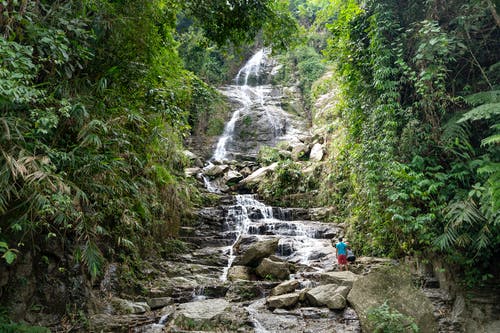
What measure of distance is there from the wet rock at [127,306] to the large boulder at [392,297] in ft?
11.8

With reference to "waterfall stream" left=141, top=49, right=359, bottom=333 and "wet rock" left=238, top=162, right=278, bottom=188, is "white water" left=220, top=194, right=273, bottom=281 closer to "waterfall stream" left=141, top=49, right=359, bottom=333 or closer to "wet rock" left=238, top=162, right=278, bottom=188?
"waterfall stream" left=141, top=49, right=359, bottom=333

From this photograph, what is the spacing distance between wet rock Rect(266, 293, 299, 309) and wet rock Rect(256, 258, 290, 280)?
134cm

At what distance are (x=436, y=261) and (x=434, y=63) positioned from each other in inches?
139

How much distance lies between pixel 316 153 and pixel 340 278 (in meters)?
8.61

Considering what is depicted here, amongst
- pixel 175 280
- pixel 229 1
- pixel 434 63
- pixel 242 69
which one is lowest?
pixel 175 280

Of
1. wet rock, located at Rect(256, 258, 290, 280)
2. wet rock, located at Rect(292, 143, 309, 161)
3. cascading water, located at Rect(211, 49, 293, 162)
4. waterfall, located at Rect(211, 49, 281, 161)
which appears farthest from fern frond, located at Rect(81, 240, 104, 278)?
waterfall, located at Rect(211, 49, 281, 161)

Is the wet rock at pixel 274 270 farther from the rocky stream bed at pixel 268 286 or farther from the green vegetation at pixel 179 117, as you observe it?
the green vegetation at pixel 179 117

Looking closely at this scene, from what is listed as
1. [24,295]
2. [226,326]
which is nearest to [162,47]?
[24,295]

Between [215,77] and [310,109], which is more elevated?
[215,77]

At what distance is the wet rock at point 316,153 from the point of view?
14.0m

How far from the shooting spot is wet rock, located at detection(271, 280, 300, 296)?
6648 mm

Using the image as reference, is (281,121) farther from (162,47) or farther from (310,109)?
(162,47)

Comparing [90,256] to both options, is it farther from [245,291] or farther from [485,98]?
[485,98]

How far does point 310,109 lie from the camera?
21.7 meters
